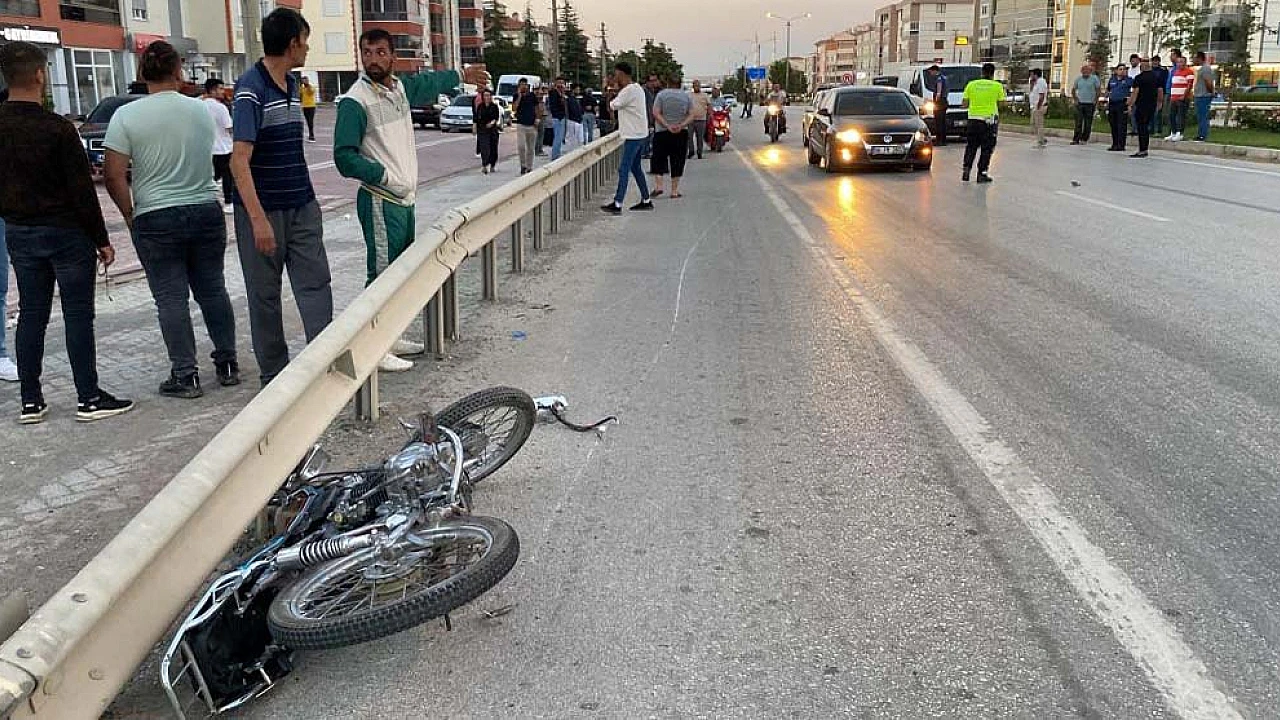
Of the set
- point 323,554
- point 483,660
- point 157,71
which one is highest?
point 157,71

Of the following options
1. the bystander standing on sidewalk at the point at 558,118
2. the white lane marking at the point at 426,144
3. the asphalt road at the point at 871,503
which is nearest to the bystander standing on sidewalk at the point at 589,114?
the white lane marking at the point at 426,144

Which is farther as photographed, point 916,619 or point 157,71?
point 157,71

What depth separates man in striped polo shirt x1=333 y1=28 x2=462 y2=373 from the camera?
6.14 metres

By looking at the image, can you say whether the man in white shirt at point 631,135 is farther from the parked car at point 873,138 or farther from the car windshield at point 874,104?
the car windshield at point 874,104

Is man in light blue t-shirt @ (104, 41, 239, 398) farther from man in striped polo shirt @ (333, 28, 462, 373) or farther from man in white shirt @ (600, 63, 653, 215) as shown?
man in white shirt @ (600, 63, 653, 215)

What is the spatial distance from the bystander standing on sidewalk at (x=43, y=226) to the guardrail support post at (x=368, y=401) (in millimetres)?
1312

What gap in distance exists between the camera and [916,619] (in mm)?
3348

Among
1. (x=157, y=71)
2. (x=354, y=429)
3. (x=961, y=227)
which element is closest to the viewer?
(x=354, y=429)

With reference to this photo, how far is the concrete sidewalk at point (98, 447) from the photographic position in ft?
13.2

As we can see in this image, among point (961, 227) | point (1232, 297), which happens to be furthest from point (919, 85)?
point (1232, 297)

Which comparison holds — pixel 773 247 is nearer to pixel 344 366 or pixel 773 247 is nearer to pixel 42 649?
pixel 344 366

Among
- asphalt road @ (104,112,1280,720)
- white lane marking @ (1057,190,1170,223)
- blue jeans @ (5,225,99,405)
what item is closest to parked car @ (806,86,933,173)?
white lane marking @ (1057,190,1170,223)

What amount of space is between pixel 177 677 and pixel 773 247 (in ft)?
28.3

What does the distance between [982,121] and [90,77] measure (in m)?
38.6
